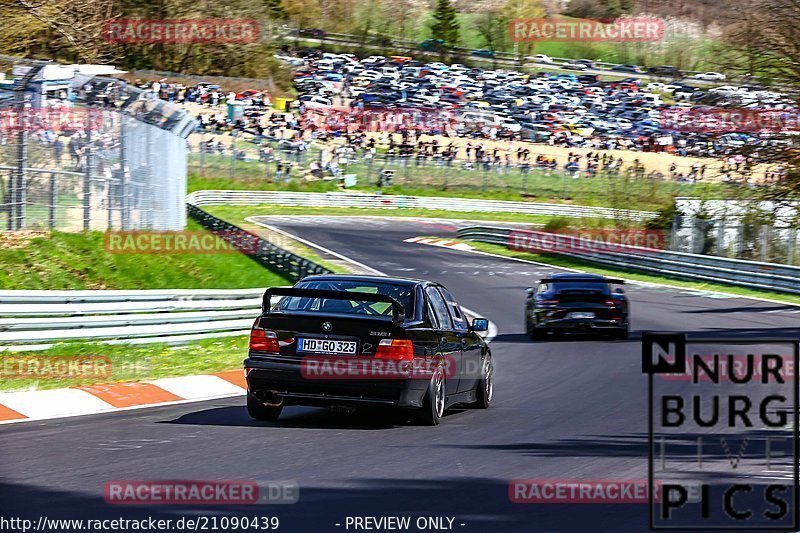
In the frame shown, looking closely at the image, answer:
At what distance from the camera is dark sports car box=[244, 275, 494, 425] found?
10.7 meters

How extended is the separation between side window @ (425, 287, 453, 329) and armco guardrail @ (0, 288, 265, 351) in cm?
536

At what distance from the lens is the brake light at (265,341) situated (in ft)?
35.6

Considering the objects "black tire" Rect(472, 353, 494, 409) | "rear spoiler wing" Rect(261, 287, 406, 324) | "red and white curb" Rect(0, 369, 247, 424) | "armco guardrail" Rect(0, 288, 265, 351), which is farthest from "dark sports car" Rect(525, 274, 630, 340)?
"rear spoiler wing" Rect(261, 287, 406, 324)

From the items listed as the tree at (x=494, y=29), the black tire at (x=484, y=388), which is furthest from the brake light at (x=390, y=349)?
A: the tree at (x=494, y=29)

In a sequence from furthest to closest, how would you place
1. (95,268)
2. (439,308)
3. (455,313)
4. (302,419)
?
1. (95,268)
2. (455,313)
3. (439,308)
4. (302,419)

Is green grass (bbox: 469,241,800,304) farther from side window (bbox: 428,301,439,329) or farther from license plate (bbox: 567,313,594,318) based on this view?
side window (bbox: 428,301,439,329)

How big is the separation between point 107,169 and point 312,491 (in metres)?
15.5

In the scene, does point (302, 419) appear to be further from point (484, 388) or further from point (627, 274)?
point (627, 274)

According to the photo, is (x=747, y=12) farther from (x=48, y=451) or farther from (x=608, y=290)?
(x=48, y=451)

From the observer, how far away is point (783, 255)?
1457 inches

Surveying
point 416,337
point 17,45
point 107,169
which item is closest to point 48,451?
point 416,337

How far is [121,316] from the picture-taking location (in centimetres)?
1612

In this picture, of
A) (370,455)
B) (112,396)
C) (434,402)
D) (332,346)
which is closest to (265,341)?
(332,346)

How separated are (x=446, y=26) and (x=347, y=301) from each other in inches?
4368
